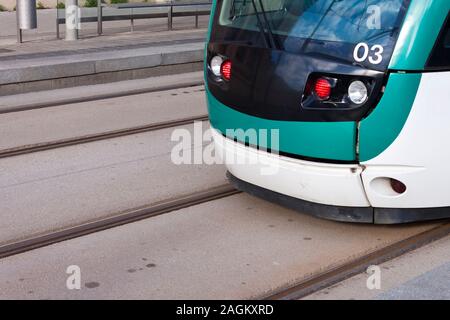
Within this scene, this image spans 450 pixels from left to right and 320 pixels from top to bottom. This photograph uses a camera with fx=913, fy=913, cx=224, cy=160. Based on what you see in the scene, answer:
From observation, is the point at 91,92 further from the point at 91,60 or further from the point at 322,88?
the point at 322,88

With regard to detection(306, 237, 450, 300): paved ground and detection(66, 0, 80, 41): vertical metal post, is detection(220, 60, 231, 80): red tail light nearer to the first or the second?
detection(306, 237, 450, 300): paved ground

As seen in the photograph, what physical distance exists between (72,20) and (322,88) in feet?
29.7

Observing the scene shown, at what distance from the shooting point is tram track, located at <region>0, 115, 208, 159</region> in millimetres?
7465

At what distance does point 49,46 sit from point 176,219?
7849 millimetres

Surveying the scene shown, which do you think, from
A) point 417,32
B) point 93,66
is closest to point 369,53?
point 417,32

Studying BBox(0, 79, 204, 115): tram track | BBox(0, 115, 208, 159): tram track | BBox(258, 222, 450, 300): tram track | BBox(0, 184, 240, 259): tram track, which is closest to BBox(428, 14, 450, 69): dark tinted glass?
BBox(258, 222, 450, 300): tram track

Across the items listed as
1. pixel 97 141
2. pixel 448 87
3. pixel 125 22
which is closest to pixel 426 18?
pixel 448 87

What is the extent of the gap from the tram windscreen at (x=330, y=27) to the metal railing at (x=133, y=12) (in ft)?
28.8

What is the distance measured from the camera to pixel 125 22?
18.0m

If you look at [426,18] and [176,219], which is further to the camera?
[176,219]

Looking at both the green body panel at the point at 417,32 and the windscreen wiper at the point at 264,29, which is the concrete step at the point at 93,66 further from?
the green body panel at the point at 417,32

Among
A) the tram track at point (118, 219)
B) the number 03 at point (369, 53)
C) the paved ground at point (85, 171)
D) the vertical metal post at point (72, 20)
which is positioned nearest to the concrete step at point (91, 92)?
the paved ground at point (85, 171)
